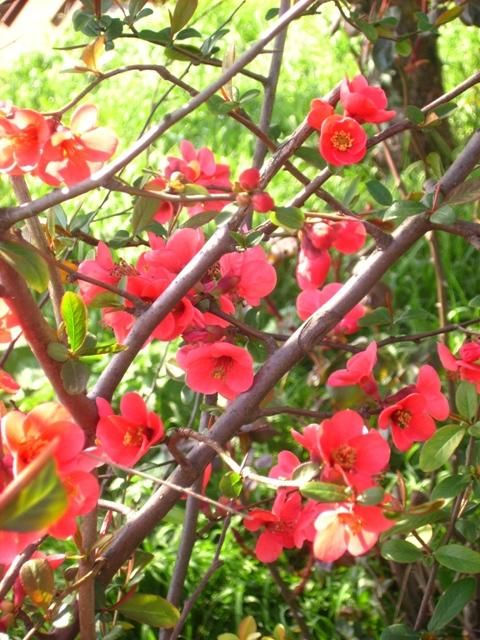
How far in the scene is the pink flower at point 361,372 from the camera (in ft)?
2.87

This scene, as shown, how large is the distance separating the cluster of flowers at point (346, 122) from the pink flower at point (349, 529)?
35 cm

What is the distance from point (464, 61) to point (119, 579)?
2894 millimetres

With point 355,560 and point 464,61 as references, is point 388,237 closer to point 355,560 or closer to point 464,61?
point 355,560

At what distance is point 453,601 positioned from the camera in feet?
3.20

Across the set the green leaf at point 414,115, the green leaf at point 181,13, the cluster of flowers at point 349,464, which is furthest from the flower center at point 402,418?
the green leaf at point 181,13

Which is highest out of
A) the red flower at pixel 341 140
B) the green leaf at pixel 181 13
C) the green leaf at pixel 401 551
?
the green leaf at pixel 181 13

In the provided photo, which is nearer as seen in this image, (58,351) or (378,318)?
(58,351)

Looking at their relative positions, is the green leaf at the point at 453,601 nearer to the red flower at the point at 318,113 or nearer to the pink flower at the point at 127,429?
the pink flower at the point at 127,429

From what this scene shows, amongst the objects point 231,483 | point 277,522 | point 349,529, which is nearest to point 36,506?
point 349,529

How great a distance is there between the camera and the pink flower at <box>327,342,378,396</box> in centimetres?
87

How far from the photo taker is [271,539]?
97 cm

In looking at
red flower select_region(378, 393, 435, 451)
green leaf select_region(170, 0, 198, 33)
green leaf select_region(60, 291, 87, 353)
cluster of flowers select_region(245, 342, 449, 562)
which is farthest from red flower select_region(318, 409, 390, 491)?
green leaf select_region(170, 0, 198, 33)

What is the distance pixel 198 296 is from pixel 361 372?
17 centimetres

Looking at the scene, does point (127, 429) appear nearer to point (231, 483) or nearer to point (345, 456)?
point (231, 483)
